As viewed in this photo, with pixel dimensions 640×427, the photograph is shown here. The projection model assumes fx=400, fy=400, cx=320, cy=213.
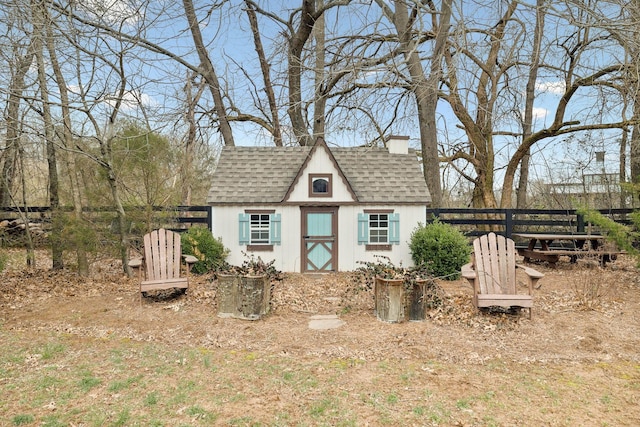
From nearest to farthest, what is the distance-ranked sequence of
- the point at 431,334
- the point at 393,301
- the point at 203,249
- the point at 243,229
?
the point at 431,334 < the point at 393,301 < the point at 203,249 < the point at 243,229

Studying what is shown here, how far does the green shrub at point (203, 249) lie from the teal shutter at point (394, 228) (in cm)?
390

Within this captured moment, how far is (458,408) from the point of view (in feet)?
10.2

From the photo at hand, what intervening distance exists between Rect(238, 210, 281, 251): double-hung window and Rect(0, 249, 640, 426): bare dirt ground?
5.41 ft

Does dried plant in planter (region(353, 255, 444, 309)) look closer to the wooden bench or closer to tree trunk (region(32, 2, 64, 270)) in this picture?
the wooden bench

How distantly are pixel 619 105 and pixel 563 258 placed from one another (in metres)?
4.37

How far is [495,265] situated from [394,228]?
12.0ft

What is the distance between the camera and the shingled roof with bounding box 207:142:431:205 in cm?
935

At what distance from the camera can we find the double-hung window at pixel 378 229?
30.6ft

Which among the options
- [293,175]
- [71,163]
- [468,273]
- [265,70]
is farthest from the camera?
[265,70]

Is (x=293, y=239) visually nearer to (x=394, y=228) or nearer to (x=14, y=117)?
(x=394, y=228)

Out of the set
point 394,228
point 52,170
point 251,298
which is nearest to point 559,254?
point 394,228

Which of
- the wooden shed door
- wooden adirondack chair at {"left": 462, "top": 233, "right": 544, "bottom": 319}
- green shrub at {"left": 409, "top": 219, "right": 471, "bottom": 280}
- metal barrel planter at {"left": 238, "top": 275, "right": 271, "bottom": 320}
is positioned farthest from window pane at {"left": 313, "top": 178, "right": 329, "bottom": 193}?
wooden adirondack chair at {"left": 462, "top": 233, "right": 544, "bottom": 319}

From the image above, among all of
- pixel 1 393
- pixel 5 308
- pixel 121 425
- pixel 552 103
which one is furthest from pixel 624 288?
pixel 5 308

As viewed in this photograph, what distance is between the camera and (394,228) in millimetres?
9391
